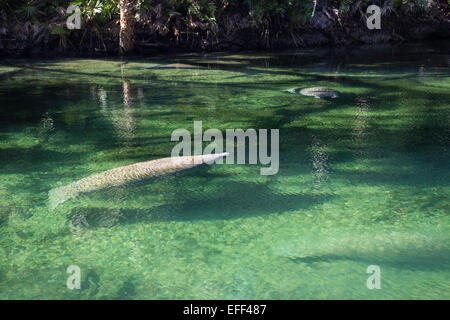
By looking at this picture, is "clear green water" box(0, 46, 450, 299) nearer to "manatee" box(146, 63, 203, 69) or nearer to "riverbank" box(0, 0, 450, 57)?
"manatee" box(146, 63, 203, 69)

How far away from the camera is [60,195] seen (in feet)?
12.4

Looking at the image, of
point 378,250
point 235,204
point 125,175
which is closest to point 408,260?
point 378,250

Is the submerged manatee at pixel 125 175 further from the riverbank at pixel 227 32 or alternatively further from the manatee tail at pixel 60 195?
the riverbank at pixel 227 32

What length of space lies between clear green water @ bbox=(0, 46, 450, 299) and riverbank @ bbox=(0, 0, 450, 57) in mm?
6125

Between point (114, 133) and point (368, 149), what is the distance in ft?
10.2

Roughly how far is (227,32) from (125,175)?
10630 mm

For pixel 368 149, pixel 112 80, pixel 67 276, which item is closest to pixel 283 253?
pixel 67 276

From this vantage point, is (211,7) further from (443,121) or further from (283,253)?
(283,253)

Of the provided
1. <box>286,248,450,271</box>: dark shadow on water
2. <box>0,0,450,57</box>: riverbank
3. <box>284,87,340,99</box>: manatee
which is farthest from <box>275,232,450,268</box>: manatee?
<box>0,0,450,57</box>: riverbank

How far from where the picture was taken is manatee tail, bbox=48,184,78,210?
144 inches

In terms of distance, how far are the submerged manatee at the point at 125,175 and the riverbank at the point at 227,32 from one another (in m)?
9.59

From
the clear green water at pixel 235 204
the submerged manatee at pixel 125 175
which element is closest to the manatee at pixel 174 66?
the clear green water at pixel 235 204

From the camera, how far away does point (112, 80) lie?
922 centimetres
